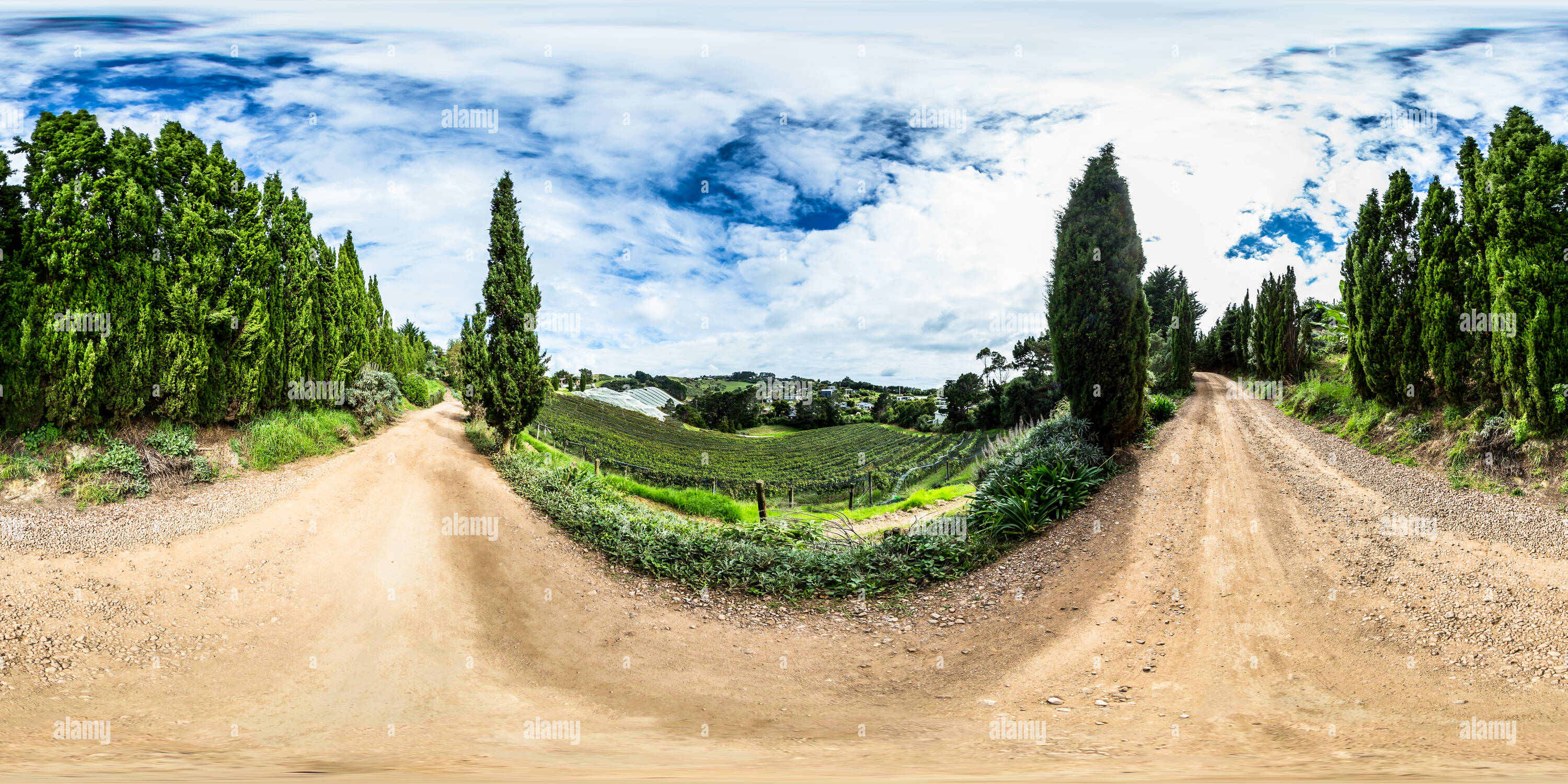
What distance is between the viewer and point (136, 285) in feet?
30.3

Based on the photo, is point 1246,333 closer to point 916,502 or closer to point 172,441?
point 916,502

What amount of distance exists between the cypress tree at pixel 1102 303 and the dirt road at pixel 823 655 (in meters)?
2.39

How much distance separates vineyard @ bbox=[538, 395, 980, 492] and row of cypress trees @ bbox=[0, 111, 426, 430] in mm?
5117

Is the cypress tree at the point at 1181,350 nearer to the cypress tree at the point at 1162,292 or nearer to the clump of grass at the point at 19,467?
the cypress tree at the point at 1162,292

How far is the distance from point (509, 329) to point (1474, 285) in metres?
16.3

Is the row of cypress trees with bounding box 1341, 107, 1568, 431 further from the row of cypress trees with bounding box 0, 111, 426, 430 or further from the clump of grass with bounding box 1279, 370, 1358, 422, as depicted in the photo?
the row of cypress trees with bounding box 0, 111, 426, 430

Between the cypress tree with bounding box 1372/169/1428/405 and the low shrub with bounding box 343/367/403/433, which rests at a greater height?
the cypress tree with bounding box 1372/169/1428/405

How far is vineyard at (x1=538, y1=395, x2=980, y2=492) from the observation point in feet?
43.1

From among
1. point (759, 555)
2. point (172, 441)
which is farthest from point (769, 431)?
point (172, 441)

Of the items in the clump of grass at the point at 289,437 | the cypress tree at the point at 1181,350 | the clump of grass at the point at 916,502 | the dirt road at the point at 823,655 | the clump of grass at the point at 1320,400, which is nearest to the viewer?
the dirt road at the point at 823,655

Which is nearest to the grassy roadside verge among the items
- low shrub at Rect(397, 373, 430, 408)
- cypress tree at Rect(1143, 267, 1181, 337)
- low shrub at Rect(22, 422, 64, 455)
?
low shrub at Rect(22, 422, 64, 455)

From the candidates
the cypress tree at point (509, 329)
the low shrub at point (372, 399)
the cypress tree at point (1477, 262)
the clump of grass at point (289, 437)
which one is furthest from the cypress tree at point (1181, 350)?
the clump of grass at point (289, 437)

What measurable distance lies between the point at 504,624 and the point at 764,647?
2771 mm

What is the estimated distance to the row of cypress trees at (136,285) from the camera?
8547mm
